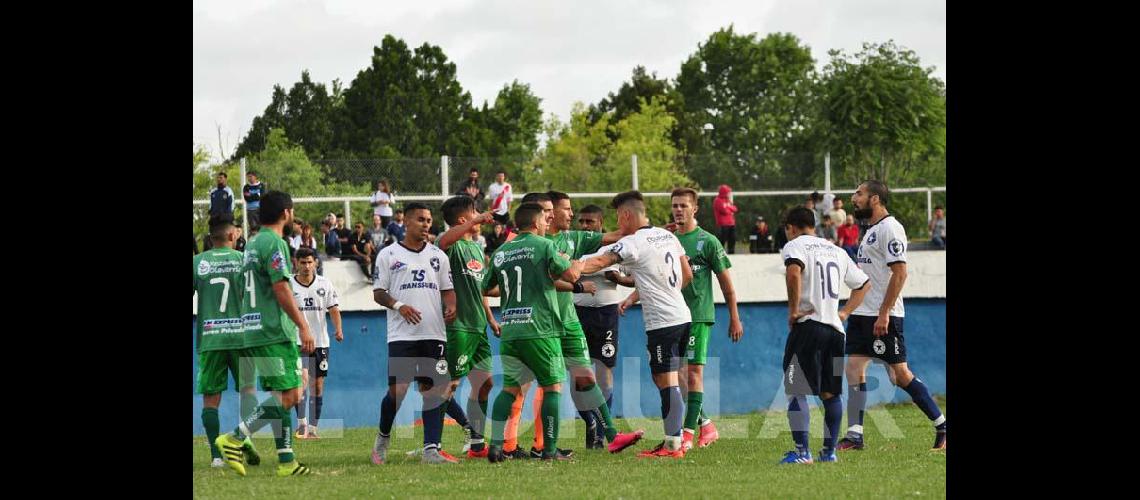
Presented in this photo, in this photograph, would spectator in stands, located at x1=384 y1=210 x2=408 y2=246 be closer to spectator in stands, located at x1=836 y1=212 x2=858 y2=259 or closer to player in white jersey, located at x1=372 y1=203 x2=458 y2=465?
spectator in stands, located at x1=836 y1=212 x2=858 y2=259

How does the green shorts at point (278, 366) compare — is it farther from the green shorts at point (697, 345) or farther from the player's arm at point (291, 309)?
the green shorts at point (697, 345)

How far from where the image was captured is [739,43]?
95.8 metres

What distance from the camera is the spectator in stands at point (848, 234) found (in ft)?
76.5

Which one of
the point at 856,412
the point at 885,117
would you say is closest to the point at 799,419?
the point at 856,412

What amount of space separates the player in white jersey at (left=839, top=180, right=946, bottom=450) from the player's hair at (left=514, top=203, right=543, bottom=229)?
302 cm

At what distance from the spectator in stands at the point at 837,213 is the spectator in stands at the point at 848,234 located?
0.13 metres

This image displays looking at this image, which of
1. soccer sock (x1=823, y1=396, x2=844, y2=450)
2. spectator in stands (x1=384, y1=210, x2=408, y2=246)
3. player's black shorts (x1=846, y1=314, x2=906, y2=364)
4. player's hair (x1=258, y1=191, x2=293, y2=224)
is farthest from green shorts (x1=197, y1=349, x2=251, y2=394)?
spectator in stands (x1=384, y1=210, x2=408, y2=246)

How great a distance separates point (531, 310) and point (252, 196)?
14148 millimetres

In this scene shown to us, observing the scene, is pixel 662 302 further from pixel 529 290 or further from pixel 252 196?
pixel 252 196

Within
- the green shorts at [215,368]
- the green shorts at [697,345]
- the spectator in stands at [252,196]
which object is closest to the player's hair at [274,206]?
the green shorts at [215,368]

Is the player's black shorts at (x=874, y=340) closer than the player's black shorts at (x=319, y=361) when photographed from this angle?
Yes
